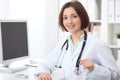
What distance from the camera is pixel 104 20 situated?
2.91 meters

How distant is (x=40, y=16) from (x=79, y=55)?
6.43 ft

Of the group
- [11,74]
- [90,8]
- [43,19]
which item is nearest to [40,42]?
[43,19]

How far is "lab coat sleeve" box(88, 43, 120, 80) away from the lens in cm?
160

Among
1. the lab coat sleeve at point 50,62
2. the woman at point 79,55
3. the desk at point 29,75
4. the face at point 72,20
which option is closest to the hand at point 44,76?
the woman at point 79,55

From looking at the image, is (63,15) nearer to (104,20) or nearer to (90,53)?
(90,53)

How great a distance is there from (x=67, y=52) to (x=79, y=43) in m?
0.11

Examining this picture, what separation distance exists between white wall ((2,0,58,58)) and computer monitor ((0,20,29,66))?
1103 millimetres

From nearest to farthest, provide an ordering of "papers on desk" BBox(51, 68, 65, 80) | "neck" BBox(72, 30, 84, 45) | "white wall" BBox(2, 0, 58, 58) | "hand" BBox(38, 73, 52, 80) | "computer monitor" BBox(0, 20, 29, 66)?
1. "hand" BBox(38, 73, 52, 80)
2. "neck" BBox(72, 30, 84, 45)
3. "papers on desk" BBox(51, 68, 65, 80)
4. "computer monitor" BBox(0, 20, 29, 66)
5. "white wall" BBox(2, 0, 58, 58)

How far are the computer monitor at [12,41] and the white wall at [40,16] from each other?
3.62 feet

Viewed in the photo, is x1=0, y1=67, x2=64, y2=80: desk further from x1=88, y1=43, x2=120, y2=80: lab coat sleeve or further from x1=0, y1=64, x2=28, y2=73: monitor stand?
x1=88, y1=43, x2=120, y2=80: lab coat sleeve

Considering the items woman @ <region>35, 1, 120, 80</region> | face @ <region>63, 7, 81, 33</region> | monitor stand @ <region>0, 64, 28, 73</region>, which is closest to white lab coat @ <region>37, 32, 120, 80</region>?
woman @ <region>35, 1, 120, 80</region>

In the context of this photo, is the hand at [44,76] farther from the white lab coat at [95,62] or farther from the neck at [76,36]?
the neck at [76,36]

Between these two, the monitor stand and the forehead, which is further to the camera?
the monitor stand

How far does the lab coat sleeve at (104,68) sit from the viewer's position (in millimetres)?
1604
